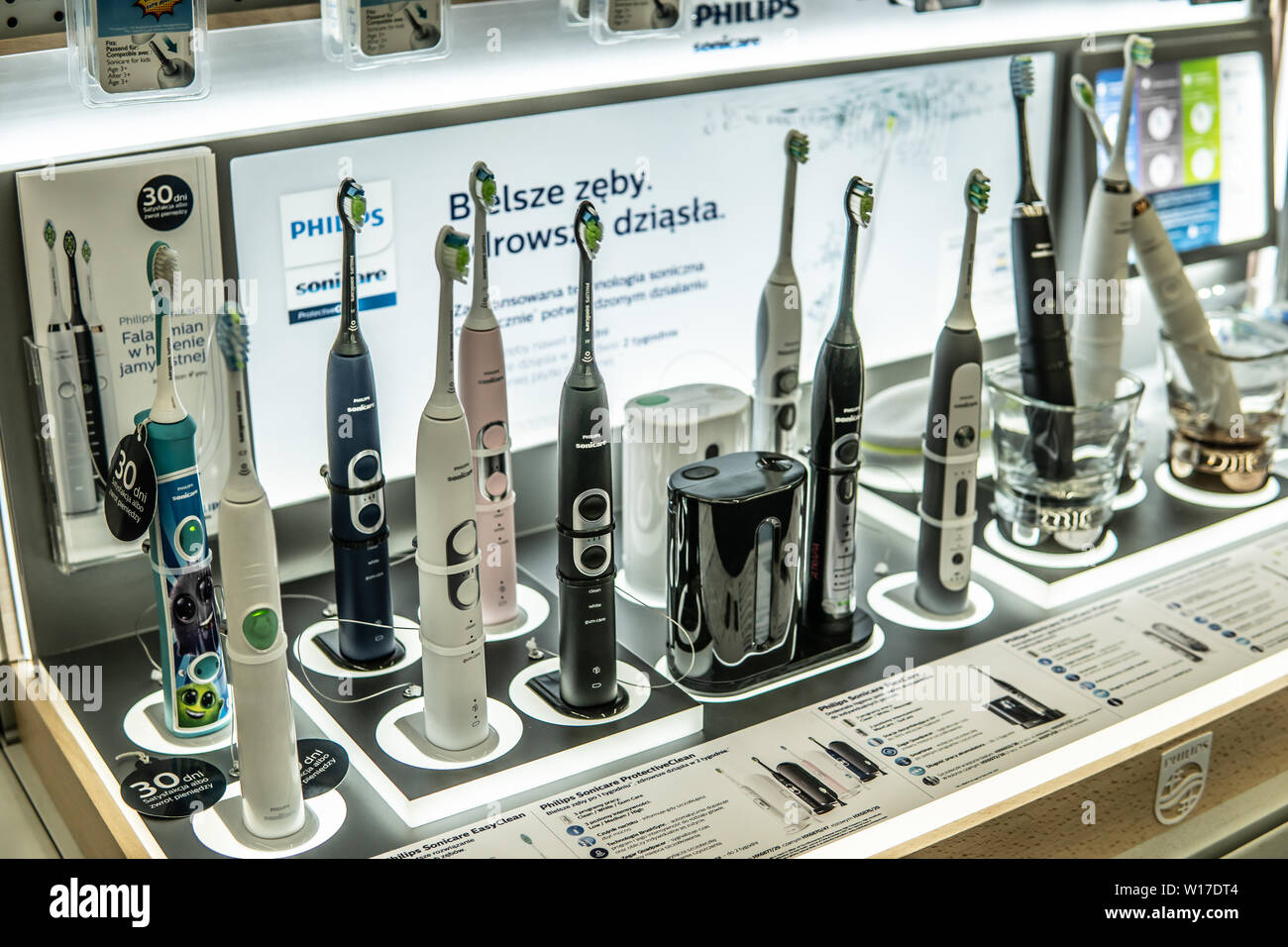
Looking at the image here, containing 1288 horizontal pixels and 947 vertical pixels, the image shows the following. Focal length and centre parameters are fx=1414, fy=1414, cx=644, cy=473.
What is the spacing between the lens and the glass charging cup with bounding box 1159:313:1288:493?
140 cm

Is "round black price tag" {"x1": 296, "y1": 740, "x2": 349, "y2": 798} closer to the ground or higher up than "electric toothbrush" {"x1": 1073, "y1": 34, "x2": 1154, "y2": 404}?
closer to the ground

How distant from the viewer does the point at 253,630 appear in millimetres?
865

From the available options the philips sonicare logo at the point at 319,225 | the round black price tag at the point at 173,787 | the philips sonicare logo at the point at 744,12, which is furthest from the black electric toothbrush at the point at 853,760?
the philips sonicare logo at the point at 744,12

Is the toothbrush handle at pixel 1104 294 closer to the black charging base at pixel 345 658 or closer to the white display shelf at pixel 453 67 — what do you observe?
the white display shelf at pixel 453 67

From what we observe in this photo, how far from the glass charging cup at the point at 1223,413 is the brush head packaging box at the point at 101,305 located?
0.92 meters

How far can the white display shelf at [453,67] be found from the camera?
101 cm

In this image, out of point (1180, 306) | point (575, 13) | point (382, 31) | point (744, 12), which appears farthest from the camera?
point (1180, 306)

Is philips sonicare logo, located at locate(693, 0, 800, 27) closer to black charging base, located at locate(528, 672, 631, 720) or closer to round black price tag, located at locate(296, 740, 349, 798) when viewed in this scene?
black charging base, located at locate(528, 672, 631, 720)

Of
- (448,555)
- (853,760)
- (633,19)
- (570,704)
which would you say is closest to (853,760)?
(853,760)

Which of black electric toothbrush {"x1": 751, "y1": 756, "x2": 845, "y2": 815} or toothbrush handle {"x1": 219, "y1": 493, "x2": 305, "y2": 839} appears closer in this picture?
toothbrush handle {"x1": 219, "y1": 493, "x2": 305, "y2": 839}

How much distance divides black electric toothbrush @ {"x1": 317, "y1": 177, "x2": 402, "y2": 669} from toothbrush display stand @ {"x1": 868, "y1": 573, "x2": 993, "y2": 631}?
42 cm

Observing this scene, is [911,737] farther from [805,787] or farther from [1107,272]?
[1107,272]

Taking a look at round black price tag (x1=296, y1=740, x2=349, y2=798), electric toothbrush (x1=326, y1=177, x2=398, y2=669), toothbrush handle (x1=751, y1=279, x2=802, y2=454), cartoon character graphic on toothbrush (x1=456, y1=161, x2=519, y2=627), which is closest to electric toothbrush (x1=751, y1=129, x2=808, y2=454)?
toothbrush handle (x1=751, y1=279, x2=802, y2=454)

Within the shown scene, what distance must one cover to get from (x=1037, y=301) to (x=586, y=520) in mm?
485
